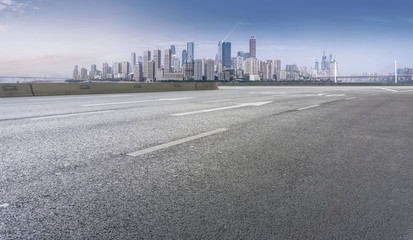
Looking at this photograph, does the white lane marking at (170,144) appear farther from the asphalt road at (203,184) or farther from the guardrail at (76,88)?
the guardrail at (76,88)

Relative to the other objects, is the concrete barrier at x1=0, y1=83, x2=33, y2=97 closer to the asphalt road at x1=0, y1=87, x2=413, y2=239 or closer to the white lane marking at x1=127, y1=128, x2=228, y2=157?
the asphalt road at x1=0, y1=87, x2=413, y2=239

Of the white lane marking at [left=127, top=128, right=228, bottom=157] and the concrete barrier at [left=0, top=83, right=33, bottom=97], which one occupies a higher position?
the concrete barrier at [left=0, top=83, right=33, bottom=97]

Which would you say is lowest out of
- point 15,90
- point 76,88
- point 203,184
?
point 203,184

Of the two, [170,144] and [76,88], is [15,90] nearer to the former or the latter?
[76,88]

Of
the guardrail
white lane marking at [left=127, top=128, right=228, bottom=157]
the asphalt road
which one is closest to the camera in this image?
the asphalt road

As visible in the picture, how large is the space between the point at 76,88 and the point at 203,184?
18.2 m

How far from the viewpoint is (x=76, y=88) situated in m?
19.5

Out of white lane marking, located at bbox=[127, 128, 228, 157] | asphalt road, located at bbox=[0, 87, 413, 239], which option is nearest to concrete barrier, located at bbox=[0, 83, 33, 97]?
asphalt road, located at bbox=[0, 87, 413, 239]

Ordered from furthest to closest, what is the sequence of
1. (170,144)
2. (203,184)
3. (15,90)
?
(15,90), (170,144), (203,184)

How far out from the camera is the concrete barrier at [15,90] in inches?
660

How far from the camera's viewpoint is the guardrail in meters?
17.1

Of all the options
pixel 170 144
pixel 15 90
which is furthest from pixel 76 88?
pixel 170 144

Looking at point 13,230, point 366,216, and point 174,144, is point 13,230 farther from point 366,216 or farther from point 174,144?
point 174,144

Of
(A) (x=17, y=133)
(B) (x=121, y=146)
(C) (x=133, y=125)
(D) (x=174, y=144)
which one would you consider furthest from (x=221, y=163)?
(A) (x=17, y=133)
